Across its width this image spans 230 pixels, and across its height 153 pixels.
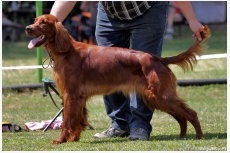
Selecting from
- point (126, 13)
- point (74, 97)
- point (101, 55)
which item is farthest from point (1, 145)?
point (126, 13)

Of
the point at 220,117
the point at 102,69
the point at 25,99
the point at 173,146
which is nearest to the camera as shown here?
the point at 173,146

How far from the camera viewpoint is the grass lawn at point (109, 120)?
231 inches

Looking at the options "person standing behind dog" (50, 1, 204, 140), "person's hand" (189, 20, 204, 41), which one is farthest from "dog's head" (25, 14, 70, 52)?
"person's hand" (189, 20, 204, 41)

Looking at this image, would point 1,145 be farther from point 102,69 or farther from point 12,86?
point 12,86

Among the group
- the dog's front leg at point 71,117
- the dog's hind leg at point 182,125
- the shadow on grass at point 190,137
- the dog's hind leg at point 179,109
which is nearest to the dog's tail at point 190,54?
the dog's hind leg at point 179,109

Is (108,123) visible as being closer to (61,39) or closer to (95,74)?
(95,74)

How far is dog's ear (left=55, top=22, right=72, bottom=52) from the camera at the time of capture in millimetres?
6047

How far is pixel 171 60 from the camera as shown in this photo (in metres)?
6.23

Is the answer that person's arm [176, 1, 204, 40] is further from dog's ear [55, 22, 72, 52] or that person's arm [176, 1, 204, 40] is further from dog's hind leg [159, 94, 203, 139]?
dog's ear [55, 22, 72, 52]

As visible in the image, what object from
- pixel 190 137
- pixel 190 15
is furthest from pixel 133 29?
pixel 190 137

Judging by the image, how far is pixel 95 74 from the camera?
6145 mm

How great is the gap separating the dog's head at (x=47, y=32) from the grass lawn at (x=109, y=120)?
865 mm

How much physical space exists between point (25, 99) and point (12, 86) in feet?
1.70

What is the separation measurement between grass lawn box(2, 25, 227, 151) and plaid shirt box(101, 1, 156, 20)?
1.00m
